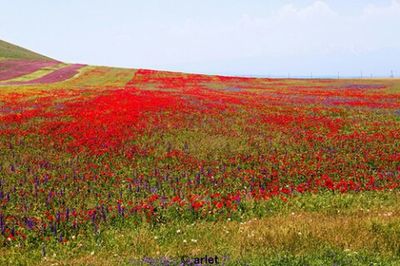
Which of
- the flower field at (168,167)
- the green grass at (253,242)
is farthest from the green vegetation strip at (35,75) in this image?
the green grass at (253,242)

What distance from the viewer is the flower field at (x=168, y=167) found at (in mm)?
9789

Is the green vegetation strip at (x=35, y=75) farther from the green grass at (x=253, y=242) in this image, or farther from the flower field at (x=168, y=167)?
the green grass at (x=253, y=242)

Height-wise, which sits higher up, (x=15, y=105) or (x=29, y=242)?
(x=15, y=105)

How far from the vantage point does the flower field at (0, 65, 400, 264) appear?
979 cm

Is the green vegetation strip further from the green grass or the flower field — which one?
the green grass

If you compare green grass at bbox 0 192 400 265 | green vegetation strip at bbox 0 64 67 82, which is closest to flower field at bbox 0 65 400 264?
green grass at bbox 0 192 400 265

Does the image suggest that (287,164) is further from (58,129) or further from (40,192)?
(58,129)

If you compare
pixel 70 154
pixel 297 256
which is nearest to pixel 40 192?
pixel 70 154

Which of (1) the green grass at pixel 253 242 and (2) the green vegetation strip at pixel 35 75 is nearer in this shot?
(1) the green grass at pixel 253 242

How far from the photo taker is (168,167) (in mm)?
A: 14883

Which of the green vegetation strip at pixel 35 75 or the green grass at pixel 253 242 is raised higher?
the green vegetation strip at pixel 35 75

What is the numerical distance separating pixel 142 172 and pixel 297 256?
8.60 metres

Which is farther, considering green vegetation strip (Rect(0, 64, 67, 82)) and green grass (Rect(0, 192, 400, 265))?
green vegetation strip (Rect(0, 64, 67, 82))

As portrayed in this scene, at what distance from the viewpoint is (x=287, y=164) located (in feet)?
48.9
